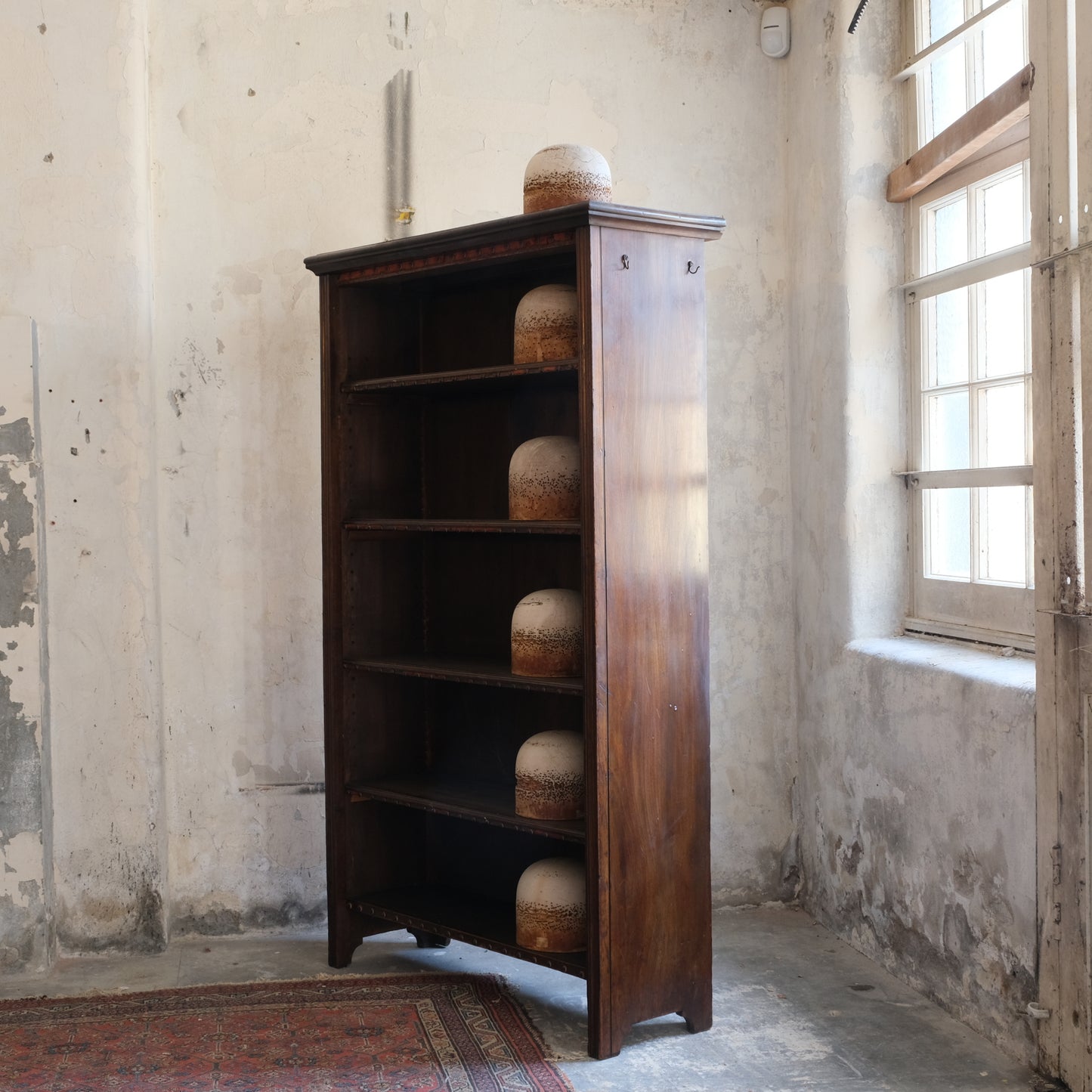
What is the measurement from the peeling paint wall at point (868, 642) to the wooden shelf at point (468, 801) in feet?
3.31

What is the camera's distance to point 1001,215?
323 cm

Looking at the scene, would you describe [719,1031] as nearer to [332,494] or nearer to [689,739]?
[689,739]

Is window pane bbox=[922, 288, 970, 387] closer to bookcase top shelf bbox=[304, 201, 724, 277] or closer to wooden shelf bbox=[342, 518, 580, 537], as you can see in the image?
bookcase top shelf bbox=[304, 201, 724, 277]

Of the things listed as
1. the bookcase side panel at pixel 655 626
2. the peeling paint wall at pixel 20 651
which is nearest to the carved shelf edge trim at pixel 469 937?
the bookcase side panel at pixel 655 626

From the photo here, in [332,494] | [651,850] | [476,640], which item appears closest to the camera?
[651,850]

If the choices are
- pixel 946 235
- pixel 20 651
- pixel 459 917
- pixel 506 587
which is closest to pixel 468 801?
pixel 459 917

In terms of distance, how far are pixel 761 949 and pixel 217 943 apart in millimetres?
1763

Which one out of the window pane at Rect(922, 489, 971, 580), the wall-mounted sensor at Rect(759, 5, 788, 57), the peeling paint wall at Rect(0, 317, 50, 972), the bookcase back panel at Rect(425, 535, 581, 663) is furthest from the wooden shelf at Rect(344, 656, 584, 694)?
the wall-mounted sensor at Rect(759, 5, 788, 57)

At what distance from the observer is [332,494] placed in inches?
141

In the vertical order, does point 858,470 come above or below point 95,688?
above

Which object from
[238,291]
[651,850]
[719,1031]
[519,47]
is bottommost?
[719,1031]

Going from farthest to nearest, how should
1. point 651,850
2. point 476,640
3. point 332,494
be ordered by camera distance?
1. point 476,640
2. point 332,494
3. point 651,850

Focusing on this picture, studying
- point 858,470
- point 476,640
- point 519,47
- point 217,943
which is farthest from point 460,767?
point 519,47

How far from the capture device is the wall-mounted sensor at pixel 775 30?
13.3 feet
